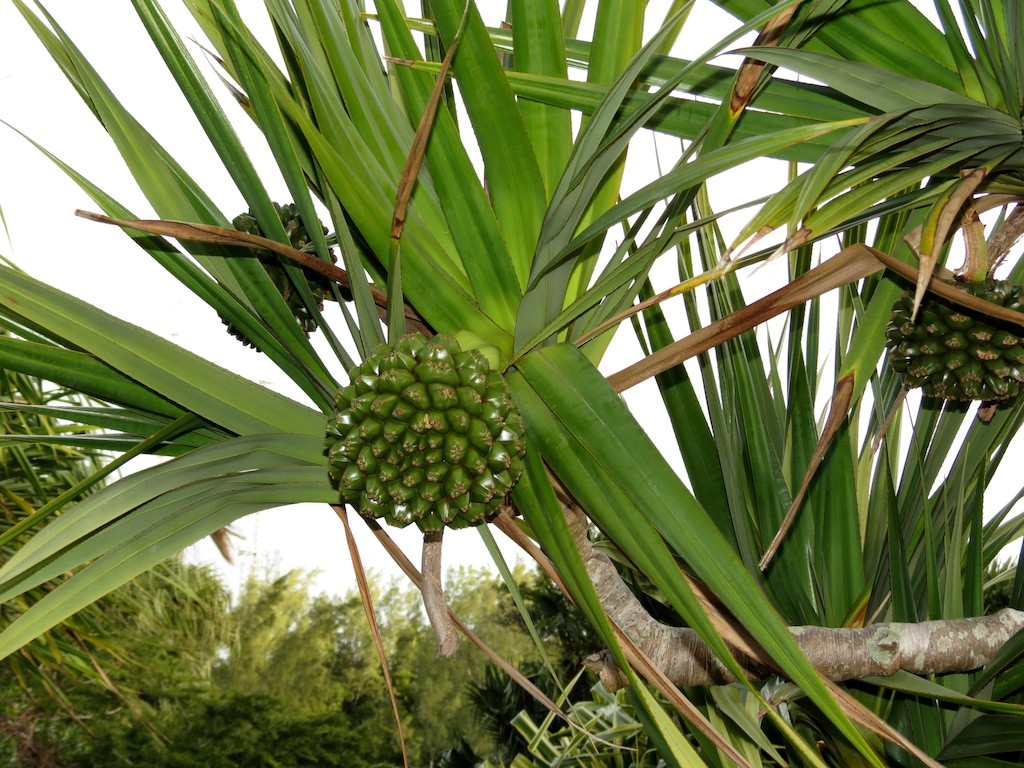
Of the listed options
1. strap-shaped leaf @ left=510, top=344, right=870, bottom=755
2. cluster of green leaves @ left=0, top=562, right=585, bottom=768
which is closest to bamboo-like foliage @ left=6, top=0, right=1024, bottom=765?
strap-shaped leaf @ left=510, top=344, right=870, bottom=755

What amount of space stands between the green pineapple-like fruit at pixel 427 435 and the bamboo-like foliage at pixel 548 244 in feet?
0.13

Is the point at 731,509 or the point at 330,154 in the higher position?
the point at 330,154

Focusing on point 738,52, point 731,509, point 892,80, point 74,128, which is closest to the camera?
point 738,52

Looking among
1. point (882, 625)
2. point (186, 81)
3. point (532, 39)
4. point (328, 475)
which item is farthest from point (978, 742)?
point (186, 81)

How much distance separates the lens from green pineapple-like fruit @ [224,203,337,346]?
0.82m

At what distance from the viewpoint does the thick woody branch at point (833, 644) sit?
2.56ft

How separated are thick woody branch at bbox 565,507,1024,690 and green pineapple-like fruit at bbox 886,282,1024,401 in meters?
0.23

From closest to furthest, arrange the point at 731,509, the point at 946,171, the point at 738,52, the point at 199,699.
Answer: the point at 738,52 < the point at 946,171 < the point at 731,509 < the point at 199,699

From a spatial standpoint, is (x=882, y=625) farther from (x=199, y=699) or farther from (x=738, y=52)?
(x=199, y=699)

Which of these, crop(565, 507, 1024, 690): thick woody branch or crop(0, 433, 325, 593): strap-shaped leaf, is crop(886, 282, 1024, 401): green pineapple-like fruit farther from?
crop(0, 433, 325, 593): strap-shaped leaf

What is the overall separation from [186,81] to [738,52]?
1.50 feet

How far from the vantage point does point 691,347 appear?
631mm

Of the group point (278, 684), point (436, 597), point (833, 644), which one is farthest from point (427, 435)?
point (278, 684)

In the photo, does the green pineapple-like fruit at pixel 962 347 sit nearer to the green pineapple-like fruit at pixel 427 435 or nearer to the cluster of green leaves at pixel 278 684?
the green pineapple-like fruit at pixel 427 435
